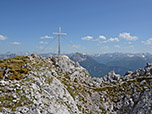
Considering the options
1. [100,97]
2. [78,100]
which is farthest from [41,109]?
[100,97]

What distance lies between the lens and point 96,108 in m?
48.0

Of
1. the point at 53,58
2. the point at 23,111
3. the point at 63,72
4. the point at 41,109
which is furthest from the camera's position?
the point at 53,58

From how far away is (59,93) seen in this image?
130 feet

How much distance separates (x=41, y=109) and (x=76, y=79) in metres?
33.1

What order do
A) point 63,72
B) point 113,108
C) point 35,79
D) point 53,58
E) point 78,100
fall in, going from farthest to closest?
1. point 53,58
2. point 63,72
3. point 113,108
4. point 78,100
5. point 35,79

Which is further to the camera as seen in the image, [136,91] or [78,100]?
[136,91]

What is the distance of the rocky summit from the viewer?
2938 cm

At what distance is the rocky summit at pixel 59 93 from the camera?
2938cm

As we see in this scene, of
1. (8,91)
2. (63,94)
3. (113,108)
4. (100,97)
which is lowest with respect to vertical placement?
(113,108)

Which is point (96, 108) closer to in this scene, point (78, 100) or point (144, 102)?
point (78, 100)

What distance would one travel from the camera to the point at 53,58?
67.0 metres

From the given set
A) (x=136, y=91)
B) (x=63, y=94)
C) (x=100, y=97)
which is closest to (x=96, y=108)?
(x=100, y=97)

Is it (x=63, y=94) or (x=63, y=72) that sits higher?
(x=63, y=72)

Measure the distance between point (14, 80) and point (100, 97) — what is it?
36.7m
